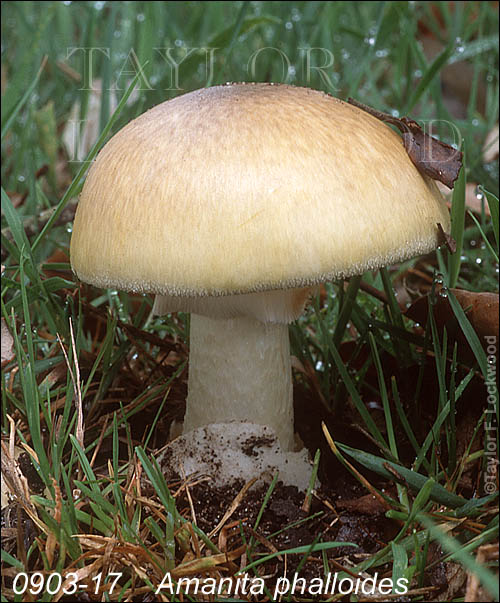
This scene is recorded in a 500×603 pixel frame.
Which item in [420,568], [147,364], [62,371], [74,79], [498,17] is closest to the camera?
[420,568]

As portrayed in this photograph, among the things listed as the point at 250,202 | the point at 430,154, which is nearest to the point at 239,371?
the point at 250,202

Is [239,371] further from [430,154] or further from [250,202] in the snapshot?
[430,154]

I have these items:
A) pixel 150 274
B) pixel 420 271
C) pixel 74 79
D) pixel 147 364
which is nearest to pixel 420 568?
pixel 150 274

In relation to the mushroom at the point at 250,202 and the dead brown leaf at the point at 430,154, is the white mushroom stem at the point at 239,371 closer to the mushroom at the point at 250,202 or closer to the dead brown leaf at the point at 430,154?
the mushroom at the point at 250,202

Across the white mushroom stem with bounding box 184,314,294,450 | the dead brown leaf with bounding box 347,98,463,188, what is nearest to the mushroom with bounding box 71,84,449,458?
the dead brown leaf with bounding box 347,98,463,188

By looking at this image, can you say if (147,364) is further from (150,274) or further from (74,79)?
(74,79)

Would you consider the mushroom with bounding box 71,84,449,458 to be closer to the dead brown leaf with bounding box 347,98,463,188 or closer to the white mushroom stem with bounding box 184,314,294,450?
the dead brown leaf with bounding box 347,98,463,188

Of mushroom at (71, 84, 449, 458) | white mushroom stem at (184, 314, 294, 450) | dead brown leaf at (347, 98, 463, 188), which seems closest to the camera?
mushroom at (71, 84, 449, 458)
